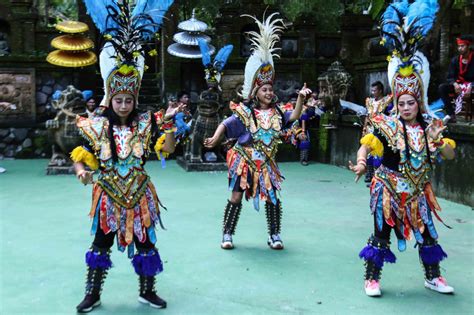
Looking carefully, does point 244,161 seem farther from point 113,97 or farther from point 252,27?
point 252,27

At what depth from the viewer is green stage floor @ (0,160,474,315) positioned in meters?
3.97

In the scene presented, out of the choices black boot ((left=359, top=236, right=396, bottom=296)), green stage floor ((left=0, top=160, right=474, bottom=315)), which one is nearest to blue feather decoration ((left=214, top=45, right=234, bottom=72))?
green stage floor ((left=0, top=160, right=474, bottom=315))

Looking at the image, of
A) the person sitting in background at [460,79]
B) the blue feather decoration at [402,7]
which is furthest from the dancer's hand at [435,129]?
the person sitting in background at [460,79]

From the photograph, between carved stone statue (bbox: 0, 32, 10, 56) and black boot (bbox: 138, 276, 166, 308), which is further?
carved stone statue (bbox: 0, 32, 10, 56)

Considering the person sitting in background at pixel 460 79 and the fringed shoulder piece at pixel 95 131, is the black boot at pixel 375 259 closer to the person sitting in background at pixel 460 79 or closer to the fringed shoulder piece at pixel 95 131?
the fringed shoulder piece at pixel 95 131

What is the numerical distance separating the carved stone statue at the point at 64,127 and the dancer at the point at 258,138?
577cm

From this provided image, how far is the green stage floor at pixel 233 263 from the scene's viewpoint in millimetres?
3974

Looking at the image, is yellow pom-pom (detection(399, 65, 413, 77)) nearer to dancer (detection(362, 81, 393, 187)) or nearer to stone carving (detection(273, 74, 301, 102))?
dancer (detection(362, 81, 393, 187))

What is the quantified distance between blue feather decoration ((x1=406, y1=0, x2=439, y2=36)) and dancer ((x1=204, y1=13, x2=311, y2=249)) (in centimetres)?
136

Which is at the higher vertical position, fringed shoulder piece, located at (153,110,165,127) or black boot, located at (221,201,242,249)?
fringed shoulder piece, located at (153,110,165,127)

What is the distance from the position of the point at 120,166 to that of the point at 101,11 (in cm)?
121

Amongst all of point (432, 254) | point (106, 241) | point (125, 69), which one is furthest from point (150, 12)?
point (432, 254)

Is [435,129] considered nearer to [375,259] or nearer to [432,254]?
[432,254]

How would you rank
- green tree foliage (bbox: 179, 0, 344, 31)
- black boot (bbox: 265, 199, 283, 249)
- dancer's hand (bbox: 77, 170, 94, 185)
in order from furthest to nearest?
green tree foliage (bbox: 179, 0, 344, 31)
black boot (bbox: 265, 199, 283, 249)
dancer's hand (bbox: 77, 170, 94, 185)
